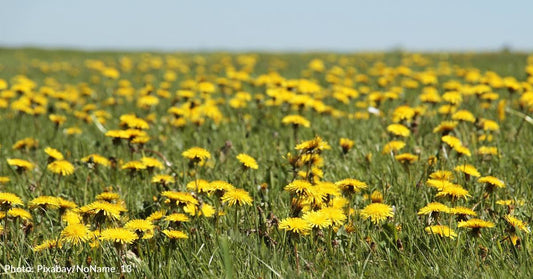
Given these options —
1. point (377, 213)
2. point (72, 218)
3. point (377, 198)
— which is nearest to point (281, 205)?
point (377, 198)

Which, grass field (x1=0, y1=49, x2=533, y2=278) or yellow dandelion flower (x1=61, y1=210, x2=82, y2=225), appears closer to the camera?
grass field (x1=0, y1=49, x2=533, y2=278)

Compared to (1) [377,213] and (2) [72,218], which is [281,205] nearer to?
(1) [377,213]

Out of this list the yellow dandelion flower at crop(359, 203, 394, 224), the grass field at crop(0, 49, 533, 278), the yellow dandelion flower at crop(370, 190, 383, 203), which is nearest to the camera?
the grass field at crop(0, 49, 533, 278)

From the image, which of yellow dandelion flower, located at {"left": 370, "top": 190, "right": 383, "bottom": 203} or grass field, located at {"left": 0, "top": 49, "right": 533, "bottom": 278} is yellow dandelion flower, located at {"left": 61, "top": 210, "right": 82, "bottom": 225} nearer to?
grass field, located at {"left": 0, "top": 49, "right": 533, "bottom": 278}

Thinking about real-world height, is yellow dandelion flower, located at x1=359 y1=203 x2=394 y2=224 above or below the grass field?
→ above

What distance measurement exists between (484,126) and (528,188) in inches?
46.3

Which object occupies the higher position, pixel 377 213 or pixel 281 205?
pixel 377 213

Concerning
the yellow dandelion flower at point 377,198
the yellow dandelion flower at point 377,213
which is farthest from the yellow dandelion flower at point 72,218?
the yellow dandelion flower at point 377,198

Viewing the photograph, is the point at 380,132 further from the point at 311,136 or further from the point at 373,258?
the point at 373,258

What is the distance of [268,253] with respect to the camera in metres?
1.96

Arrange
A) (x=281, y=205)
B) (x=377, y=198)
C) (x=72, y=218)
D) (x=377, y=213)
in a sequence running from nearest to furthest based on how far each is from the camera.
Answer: (x=377, y=213)
(x=72, y=218)
(x=377, y=198)
(x=281, y=205)

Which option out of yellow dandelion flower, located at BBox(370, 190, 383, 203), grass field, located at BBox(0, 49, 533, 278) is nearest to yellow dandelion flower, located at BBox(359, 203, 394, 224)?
grass field, located at BBox(0, 49, 533, 278)

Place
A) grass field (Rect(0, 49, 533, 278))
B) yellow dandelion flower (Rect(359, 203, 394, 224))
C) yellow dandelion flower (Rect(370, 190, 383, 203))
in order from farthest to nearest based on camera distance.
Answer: yellow dandelion flower (Rect(370, 190, 383, 203)), yellow dandelion flower (Rect(359, 203, 394, 224)), grass field (Rect(0, 49, 533, 278))

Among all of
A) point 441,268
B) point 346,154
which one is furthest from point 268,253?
point 346,154
